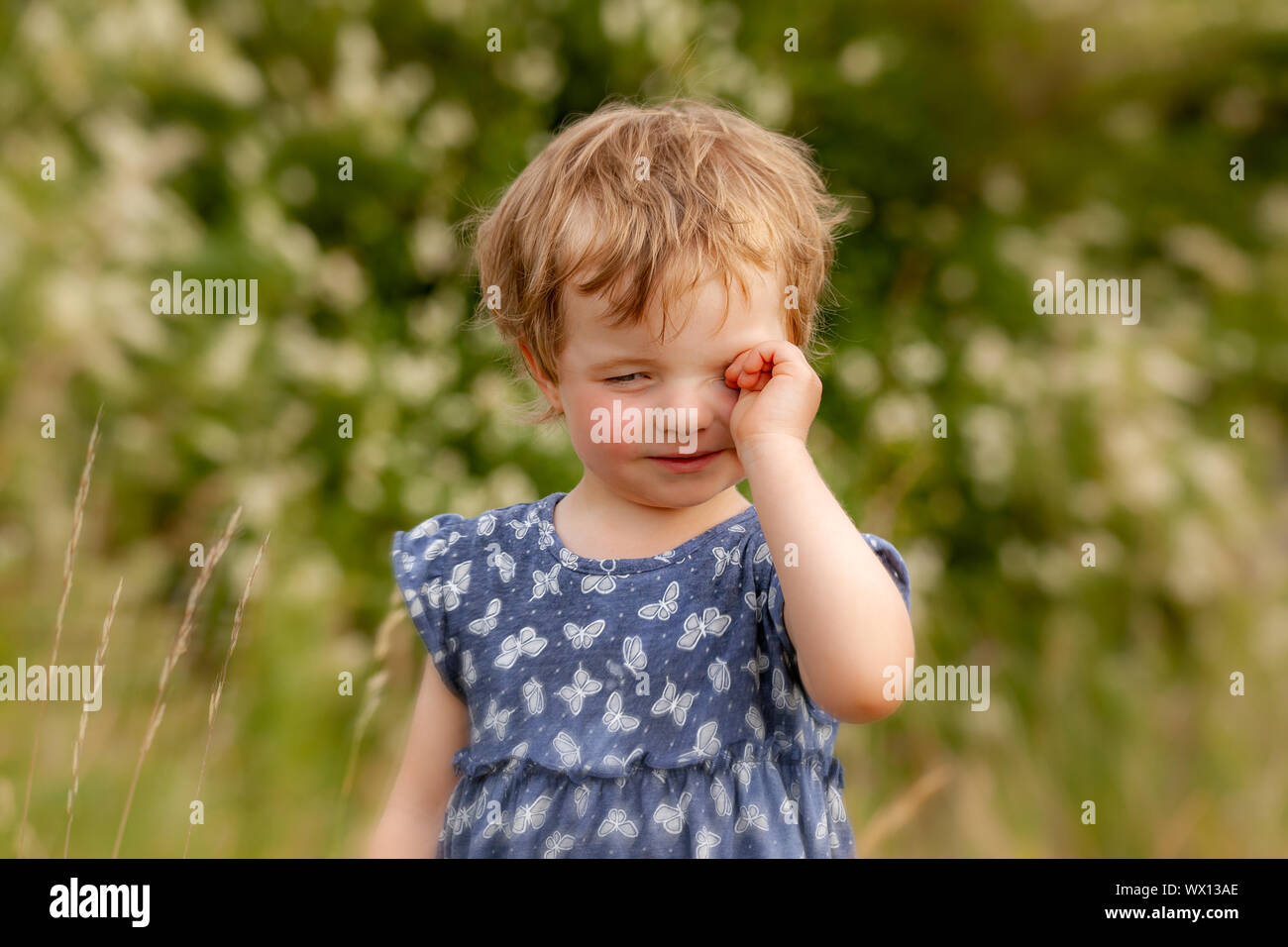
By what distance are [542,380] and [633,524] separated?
21 cm

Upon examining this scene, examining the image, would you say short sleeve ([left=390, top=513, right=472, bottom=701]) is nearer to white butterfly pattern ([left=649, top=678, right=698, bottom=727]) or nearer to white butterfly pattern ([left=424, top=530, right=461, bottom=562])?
white butterfly pattern ([left=424, top=530, right=461, bottom=562])

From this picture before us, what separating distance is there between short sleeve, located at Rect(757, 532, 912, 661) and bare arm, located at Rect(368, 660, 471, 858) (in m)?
0.41

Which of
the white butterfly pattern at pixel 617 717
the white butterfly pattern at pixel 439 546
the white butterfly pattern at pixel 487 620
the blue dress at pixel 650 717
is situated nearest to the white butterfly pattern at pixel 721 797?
the blue dress at pixel 650 717

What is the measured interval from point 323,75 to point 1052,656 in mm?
2788

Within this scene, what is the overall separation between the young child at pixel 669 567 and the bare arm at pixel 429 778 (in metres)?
0.04

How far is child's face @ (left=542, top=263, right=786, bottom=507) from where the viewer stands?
47.1 inches

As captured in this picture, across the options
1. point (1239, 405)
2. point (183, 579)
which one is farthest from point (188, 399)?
point (1239, 405)

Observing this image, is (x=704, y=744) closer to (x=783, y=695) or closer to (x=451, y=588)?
(x=783, y=695)

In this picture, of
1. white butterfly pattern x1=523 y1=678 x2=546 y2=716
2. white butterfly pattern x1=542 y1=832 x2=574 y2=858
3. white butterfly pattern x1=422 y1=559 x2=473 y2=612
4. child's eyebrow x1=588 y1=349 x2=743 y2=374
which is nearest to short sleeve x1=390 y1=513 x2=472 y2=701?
white butterfly pattern x1=422 y1=559 x2=473 y2=612

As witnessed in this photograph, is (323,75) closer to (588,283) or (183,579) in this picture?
(183,579)

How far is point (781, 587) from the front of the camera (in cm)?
120

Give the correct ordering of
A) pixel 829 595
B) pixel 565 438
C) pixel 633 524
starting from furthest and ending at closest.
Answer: pixel 565 438, pixel 633 524, pixel 829 595

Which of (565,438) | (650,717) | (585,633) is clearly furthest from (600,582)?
(565,438)

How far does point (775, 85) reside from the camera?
3.03 meters
